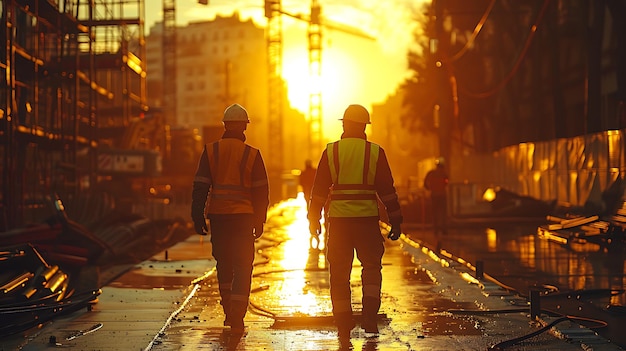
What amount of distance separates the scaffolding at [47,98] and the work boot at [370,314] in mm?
18692

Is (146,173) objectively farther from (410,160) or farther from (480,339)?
(410,160)

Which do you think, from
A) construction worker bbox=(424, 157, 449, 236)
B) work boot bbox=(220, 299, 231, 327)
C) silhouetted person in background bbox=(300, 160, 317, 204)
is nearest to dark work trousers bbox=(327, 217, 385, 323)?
work boot bbox=(220, 299, 231, 327)

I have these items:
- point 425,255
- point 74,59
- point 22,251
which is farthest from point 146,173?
point 22,251

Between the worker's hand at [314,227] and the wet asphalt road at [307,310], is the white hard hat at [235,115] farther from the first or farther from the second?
the wet asphalt road at [307,310]

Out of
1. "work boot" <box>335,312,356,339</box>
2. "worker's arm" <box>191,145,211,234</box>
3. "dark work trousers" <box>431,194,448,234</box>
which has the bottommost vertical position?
"work boot" <box>335,312,356,339</box>

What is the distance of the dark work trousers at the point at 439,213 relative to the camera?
26406 mm

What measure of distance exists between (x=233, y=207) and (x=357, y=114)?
1359 mm

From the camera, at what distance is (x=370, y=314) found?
30.4ft

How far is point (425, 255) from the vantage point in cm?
1895

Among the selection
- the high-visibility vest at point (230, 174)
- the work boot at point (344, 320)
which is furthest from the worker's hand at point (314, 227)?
the work boot at point (344, 320)

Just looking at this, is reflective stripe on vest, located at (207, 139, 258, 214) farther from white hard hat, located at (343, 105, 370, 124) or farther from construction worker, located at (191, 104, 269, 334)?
white hard hat, located at (343, 105, 370, 124)

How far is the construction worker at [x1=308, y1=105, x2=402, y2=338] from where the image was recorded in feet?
30.6

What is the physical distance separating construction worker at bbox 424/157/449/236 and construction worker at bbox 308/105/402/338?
16.0 meters

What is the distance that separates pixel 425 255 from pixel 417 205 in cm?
1633
